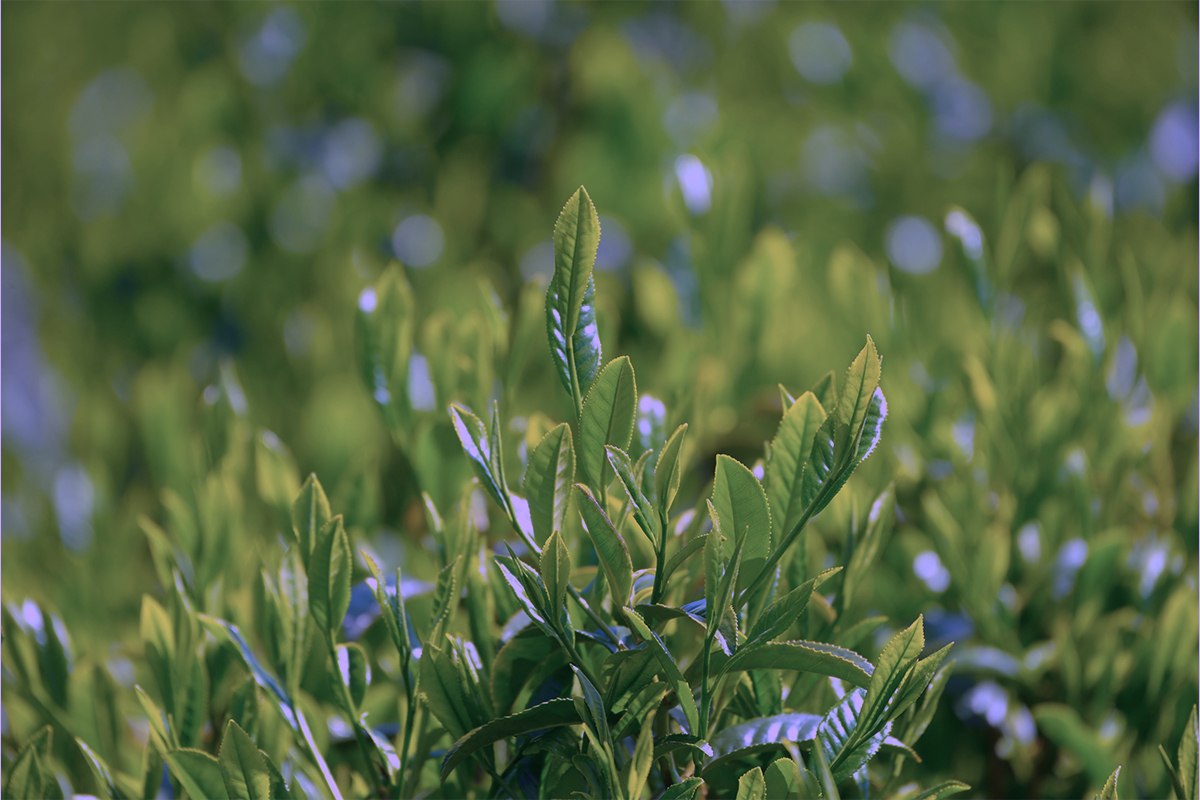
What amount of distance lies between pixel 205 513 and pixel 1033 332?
0.76 metres

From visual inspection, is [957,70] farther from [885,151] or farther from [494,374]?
[494,374]

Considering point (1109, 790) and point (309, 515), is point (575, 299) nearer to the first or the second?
point (309, 515)

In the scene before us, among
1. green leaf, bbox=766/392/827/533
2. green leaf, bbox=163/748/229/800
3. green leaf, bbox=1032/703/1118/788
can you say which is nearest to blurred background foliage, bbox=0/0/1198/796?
green leaf, bbox=1032/703/1118/788

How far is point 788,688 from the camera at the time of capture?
19.8 inches

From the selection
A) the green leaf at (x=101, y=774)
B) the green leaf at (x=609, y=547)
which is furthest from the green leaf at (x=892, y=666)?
the green leaf at (x=101, y=774)

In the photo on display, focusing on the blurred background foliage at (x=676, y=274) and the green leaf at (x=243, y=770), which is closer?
the green leaf at (x=243, y=770)

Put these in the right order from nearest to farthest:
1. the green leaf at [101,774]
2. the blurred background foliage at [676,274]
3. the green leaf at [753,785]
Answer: the green leaf at [753,785] → the green leaf at [101,774] → the blurred background foliage at [676,274]

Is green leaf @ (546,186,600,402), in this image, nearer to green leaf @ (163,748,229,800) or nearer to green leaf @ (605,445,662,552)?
green leaf @ (605,445,662,552)

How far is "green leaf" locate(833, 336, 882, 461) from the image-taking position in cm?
37

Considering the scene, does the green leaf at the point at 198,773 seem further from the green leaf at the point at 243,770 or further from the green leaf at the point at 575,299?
the green leaf at the point at 575,299

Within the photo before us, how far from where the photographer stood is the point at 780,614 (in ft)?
1.29

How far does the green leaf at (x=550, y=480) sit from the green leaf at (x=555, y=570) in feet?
0.09

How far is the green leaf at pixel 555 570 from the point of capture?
0.37m

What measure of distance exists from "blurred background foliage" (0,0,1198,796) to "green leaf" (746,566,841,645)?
5.6 inches
